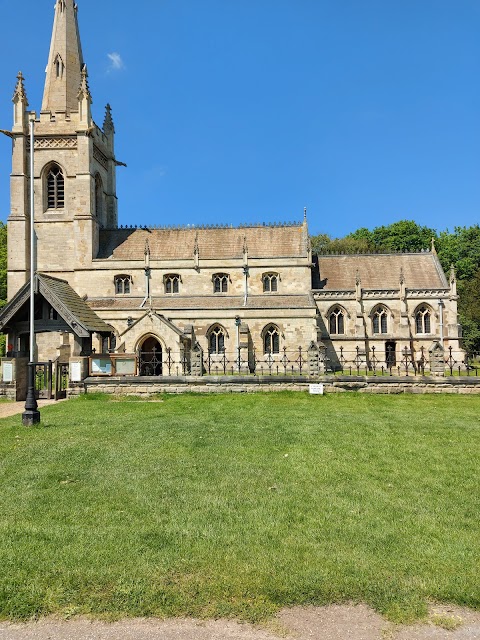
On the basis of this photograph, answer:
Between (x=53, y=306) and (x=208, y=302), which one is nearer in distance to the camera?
(x=53, y=306)

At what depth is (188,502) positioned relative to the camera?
5.99 m

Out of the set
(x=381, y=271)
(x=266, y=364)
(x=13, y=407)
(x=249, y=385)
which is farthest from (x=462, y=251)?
(x=13, y=407)

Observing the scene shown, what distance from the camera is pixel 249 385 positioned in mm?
18031

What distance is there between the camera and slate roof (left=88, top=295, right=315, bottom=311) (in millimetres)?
31562

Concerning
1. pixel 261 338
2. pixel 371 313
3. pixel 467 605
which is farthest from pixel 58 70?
pixel 467 605

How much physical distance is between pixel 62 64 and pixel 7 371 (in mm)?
26763

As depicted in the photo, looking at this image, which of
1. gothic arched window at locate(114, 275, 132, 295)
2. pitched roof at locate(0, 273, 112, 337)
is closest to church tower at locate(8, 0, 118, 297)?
gothic arched window at locate(114, 275, 132, 295)

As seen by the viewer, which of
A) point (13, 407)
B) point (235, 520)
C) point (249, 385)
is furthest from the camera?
point (249, 385)

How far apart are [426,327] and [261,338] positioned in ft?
41.6

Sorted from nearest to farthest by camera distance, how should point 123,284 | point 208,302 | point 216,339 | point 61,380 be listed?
point 61,380 < point 216,339 < point 208,302 < point 123,284

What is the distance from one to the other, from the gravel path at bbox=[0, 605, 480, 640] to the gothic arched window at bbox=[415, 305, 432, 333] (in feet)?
106

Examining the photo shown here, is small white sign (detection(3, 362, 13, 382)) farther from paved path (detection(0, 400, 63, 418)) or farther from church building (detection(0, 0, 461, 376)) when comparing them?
church building (detection(0, 0, 461, 376))

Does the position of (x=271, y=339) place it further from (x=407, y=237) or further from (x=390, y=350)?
(x=407, y=237)

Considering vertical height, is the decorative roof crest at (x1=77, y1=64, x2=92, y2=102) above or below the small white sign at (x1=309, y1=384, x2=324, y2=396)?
above
